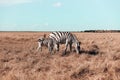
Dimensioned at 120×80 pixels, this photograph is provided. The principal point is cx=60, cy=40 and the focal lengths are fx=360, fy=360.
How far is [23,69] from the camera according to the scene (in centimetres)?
1244

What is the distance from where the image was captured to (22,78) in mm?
10383

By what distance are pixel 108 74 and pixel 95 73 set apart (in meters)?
0.72

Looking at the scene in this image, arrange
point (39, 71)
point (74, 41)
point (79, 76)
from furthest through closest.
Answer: point (74, 41), point (39, 71), point (79, 76)

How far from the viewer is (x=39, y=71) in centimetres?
1203

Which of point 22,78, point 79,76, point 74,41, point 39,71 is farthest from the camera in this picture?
point 74,41

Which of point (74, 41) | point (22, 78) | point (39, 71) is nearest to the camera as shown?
point (22, 78)

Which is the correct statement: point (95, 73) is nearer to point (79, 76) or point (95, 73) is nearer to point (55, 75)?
point (79, 76)

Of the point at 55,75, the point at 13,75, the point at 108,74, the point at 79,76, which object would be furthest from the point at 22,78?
the point at 108,74

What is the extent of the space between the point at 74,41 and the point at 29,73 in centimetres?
993

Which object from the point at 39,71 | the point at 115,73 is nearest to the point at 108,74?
the point at 115,73

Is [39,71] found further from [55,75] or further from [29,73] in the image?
[55,75]

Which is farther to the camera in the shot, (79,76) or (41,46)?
(41,46)

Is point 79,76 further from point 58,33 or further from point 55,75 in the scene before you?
point 58,33

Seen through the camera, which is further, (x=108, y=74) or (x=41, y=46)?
(x=41, y=46)
